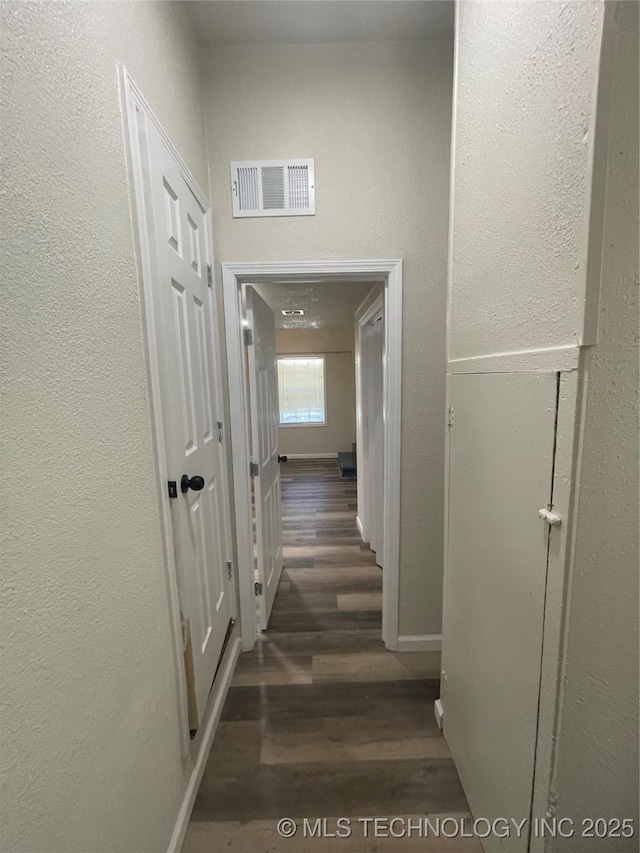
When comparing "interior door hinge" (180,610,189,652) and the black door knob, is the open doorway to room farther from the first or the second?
"interior door hinge" (180,610,189,652)

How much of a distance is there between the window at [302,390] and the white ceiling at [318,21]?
466 cm

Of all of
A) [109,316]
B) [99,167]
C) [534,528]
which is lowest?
[534,528]

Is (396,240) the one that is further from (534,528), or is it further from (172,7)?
(534,528)

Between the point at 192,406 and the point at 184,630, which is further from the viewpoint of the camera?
the point at 192,406

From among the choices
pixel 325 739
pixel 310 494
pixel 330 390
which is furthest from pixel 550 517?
pixel 330 390

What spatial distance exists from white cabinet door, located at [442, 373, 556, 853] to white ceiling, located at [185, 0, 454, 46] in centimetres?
155

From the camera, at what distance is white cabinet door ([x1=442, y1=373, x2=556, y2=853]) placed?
756 millimetres

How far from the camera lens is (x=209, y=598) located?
4.70ft

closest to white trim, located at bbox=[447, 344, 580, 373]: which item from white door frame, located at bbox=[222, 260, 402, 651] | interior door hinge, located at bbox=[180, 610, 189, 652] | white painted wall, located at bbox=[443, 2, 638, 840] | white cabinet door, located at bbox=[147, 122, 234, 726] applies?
white painted wall, located at bbox=[443, 2, 638, 840]

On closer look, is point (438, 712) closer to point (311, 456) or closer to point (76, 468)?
point (76, 468)

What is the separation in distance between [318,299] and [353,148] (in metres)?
2.06

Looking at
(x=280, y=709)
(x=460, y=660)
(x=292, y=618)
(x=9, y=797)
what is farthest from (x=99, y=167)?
(x=292, y=618)

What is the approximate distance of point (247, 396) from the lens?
1.81 m

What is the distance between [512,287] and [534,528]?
1.89 feet
